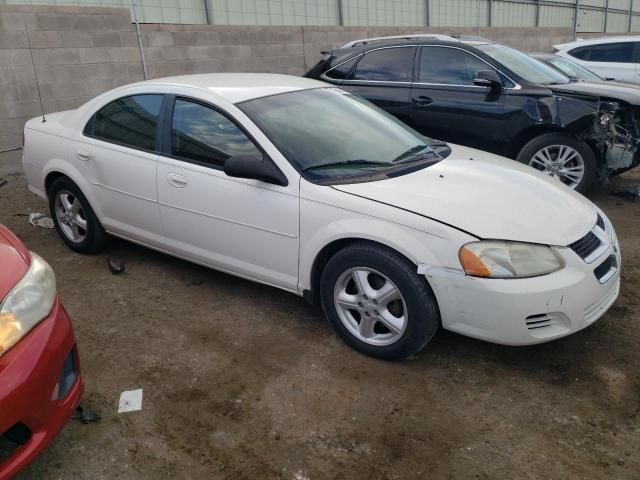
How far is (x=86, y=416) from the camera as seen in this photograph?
283 centimetres

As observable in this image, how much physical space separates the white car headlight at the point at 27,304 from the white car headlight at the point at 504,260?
75.3 inches

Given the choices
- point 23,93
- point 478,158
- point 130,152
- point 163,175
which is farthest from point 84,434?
point 23,93

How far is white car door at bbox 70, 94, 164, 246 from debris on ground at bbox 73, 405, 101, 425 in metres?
1.56

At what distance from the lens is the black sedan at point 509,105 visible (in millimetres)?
6020

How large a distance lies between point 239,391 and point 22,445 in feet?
3.80

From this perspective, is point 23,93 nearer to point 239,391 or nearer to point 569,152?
point 239,391

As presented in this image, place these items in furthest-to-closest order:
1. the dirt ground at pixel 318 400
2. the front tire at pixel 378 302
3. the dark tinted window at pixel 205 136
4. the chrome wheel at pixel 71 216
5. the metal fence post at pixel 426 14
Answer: the metal fence post at pixel 426 14 < the chrome wheel at pixel 71 216 < the dark tinted window at pixel 205 136 < the front tire at pixel 378 302 < the dirt ground at pixel 318 400

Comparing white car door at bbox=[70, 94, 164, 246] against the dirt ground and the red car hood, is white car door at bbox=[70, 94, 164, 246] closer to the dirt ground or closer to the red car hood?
the dirt ground

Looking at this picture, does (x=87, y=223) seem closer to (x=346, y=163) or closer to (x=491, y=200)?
(x=346, y=163)

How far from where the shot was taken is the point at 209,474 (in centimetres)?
250

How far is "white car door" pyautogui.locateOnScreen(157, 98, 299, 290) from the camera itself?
3.47 meters

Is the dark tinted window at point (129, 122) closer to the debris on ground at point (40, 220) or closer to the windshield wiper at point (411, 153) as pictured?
the debris on ground at point (40, 220)

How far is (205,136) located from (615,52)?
10515 mm

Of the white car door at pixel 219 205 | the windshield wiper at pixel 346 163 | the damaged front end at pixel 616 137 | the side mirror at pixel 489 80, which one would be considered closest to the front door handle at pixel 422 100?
the side mirror at pixel 489 80
